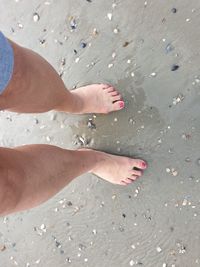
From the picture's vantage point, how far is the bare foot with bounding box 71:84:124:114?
4.52 feet

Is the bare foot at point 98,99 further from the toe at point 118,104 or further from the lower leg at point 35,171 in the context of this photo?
the lower leg at point 35,171

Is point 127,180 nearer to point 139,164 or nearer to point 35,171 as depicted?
point 139,164

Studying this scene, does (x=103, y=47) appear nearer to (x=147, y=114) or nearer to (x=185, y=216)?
(x=147, y=114)

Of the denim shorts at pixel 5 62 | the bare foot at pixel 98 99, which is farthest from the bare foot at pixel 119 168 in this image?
the denim shorts at pixel 5 62

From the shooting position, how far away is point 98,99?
4.58 feet

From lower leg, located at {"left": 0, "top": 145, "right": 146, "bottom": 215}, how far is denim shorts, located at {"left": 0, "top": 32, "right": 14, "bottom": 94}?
16 centimetres

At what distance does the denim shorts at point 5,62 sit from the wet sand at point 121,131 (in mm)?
526

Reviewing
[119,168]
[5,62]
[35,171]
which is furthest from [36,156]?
[119,168]

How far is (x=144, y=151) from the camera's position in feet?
4.52

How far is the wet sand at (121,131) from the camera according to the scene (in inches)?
51.9

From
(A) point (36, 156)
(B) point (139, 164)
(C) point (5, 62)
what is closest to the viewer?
(C) point (5, 62)

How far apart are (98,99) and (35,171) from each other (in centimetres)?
44

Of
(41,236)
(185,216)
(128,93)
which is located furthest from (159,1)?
(41,236)

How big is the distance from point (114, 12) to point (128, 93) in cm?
27
